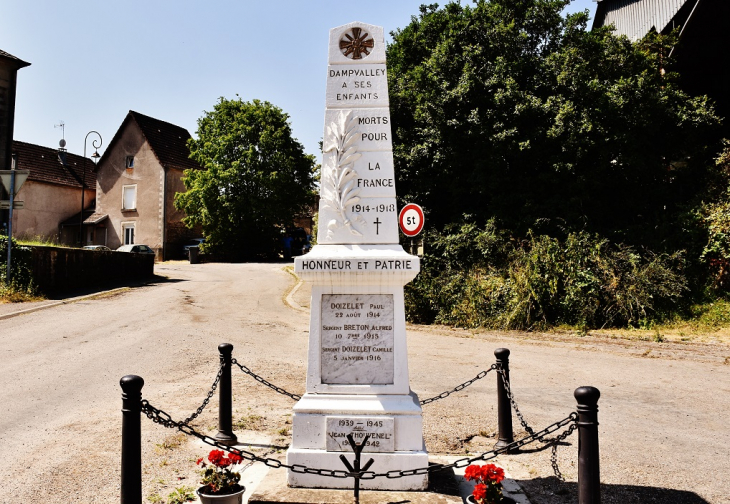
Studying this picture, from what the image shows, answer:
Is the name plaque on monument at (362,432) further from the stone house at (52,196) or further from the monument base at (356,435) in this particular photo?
the stone house at (52,196)

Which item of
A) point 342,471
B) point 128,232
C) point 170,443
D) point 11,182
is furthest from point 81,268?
point 128,232

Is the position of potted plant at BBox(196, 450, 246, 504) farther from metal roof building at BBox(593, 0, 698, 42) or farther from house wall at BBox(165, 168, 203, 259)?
house wall at BBox(165, 168, 203, 259)

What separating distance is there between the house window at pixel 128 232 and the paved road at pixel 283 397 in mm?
26495

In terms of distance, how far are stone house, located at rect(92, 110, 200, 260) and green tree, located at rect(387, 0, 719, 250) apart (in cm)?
2677

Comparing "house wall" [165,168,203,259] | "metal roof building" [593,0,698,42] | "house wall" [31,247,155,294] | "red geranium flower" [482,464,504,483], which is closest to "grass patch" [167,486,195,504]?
"red geranium flower" [482,464,504,483]

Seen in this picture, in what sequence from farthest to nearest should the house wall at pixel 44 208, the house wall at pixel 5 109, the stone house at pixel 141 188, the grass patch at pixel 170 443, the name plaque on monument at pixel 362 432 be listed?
1. the stone house at pixel 141 188
2. the house wall at pixel 44 208
3. the house wall at pixel 5 109
4. the grass patch at pixel 170 443
5. the name plaque on monument at pixel 362 432

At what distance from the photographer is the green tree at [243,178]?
126 feet

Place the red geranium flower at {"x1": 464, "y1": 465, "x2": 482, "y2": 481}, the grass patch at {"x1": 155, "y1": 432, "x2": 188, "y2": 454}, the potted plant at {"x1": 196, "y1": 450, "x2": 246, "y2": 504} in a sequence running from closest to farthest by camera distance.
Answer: the red geranium flower at {"x1": 464, "y1": 465, "x2": 482, "y2": 481} → the potted plant at {"x1": 196, "y1": 450, "x2": 246, "y2": 504} → the grass patch at {"x1": 155, "y1": 432, "x2": 188, "y2": 454}

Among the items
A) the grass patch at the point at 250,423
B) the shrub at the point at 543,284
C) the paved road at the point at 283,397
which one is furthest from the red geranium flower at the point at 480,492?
the shrub at the point at 543,284

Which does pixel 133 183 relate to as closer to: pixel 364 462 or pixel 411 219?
pixel 411 219

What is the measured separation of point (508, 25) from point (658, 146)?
5582 millimetres

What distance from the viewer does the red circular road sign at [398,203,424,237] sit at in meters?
14.5

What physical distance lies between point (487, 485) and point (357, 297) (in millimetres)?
1786

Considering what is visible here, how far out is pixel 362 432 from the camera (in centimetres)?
457
